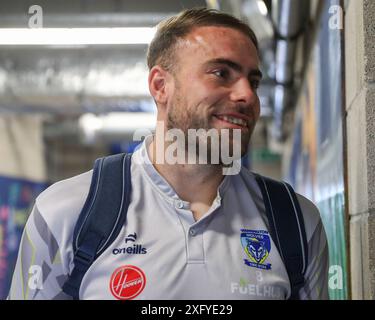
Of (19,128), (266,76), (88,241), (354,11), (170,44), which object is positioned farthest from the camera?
(19,128)

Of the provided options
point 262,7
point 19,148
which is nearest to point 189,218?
point 262,7

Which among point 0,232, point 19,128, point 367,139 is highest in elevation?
point 19,128

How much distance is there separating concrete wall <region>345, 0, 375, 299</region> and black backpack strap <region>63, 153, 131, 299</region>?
424 millimetres

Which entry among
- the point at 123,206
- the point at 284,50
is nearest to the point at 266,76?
the point at 284,50

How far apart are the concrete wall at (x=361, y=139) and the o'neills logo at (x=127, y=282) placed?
0.41 meters

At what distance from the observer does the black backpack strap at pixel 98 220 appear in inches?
33.8

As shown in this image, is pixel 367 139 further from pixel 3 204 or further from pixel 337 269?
pixel 3 204

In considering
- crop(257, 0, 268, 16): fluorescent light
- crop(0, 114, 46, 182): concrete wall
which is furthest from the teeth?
crop(0, 114, 46, 182): concrete wall

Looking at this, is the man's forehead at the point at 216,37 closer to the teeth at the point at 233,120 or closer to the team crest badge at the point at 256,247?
the teeth at the point at 233,120

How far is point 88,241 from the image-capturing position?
0.86 m

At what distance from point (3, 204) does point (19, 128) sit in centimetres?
90

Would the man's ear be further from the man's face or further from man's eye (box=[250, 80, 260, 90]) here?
man's eye (box=[250, 80, 260, 90])

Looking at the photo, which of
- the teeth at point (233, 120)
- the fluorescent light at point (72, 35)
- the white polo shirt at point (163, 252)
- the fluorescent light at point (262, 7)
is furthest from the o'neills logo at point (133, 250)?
the fluorescent light at point (262, 7)

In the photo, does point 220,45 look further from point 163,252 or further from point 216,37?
point 163,252
